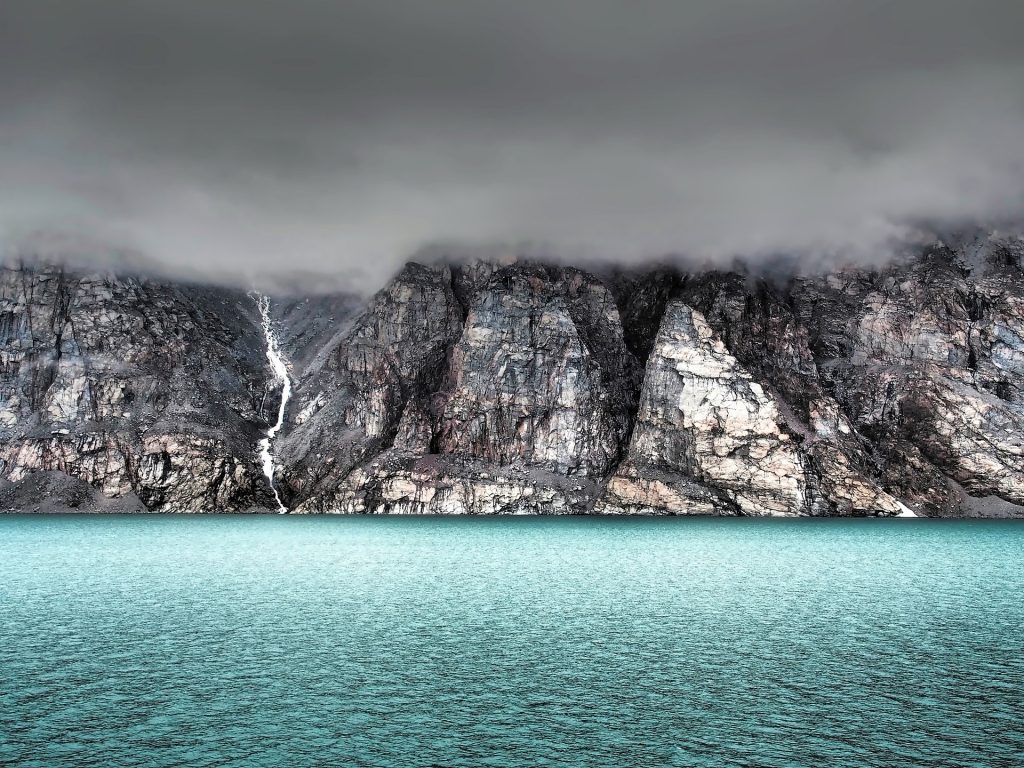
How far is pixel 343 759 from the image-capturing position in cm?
2488

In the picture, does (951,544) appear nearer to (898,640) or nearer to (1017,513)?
(898,640)

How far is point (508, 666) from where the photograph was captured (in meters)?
36.4

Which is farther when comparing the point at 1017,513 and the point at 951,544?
the point at 1017,513

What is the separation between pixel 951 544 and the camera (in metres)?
107

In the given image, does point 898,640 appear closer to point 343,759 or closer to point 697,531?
point 343,759

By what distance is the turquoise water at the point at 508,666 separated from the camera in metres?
26.2

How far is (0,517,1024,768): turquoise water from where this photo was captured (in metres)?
26.2

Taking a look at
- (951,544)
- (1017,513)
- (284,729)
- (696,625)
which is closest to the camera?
(284,729)

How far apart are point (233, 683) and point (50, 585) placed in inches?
1403

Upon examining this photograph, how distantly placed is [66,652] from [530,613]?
2491 cm

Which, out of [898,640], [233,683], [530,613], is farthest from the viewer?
[530,613]

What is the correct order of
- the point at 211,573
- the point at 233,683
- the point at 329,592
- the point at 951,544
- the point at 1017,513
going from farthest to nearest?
the point at 1017,513, the point at 951,544, the point at 211,573, the point at 329,592, the point at 233,683

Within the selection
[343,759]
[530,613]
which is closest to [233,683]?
[343,759]

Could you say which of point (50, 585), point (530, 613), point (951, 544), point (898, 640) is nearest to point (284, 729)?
point (530, 613)
